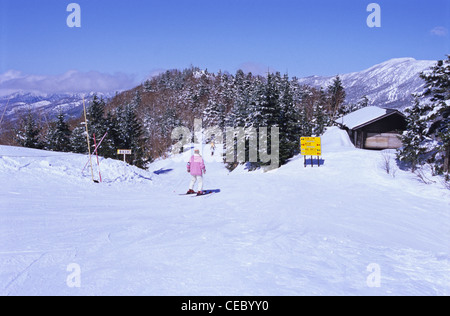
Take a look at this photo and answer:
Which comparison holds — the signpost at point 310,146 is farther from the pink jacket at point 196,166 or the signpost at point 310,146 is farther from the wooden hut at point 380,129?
the wooden hut at point 380,129

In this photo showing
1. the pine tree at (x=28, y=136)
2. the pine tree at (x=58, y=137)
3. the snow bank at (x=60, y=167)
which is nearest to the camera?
the snow bank at (x=60, y=167)

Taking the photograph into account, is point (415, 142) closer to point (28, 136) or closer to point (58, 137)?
point (58, 137)

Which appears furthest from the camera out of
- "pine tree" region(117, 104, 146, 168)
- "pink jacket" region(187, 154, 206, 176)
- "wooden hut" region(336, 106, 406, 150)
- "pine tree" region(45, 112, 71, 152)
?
"pine tree" region(45, 112, 71, 152)

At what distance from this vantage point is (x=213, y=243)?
485 centimetres

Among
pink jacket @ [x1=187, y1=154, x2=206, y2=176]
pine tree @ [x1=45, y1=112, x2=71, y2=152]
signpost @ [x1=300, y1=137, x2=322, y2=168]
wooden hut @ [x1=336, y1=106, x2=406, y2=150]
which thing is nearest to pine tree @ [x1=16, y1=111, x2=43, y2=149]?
pine tree @ [x1=45, y1=112, x2=71, y2=152]

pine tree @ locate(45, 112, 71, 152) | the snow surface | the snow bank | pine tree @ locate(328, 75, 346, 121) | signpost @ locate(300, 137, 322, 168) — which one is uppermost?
pine tree @ locate(328, 75, 346, 121)

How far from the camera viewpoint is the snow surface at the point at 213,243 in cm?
341

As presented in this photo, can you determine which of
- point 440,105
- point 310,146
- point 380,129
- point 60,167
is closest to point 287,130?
point 310,146

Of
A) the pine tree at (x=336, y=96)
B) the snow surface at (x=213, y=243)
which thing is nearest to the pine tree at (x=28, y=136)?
the snow surface at (x=213, y=243)

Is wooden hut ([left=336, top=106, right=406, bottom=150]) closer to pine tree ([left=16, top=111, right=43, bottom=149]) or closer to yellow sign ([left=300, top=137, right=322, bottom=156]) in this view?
yellow sign ([left=300, top=137, right=322, bottom=156])

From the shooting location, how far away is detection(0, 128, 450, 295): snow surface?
3412 mm
